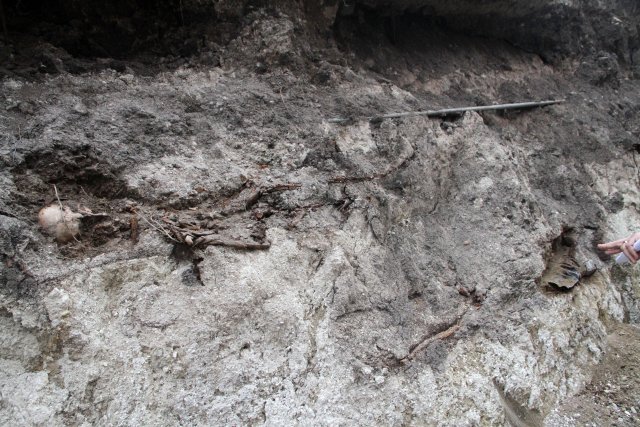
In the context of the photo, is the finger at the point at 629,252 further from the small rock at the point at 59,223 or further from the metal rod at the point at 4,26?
the metal rod at the point at 4,26

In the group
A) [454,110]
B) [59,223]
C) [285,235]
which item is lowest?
[59,223]

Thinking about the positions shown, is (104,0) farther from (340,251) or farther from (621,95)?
(621,95)

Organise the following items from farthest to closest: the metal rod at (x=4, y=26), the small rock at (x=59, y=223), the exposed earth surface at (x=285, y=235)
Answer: the metal rod at (x=4, y=26) → the small rock at (x=59, y=223) → the exposed earth surface at (x=285, y=235)

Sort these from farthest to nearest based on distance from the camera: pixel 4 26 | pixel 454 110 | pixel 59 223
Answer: pixel 454 110 → pixel 4 26 → pixel 59 223

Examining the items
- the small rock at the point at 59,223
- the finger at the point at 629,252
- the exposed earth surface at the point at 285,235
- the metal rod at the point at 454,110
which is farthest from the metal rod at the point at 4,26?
the finger at the point at 629,252

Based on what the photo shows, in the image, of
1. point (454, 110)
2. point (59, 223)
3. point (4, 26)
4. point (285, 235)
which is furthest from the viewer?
point (454, 110)

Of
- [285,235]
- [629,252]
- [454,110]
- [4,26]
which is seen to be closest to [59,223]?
[285,235]

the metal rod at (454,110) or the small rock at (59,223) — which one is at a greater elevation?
the metal rod at (454,110)

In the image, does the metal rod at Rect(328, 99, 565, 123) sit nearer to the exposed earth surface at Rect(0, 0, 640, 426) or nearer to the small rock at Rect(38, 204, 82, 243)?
the exposed earth surface at Rect(0, 0, 640, 426)

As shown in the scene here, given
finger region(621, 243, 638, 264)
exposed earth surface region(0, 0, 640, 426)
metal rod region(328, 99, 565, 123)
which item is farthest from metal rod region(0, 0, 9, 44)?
finger region(621, 243, 638, 264)

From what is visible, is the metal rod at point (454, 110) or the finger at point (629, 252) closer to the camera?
the finger at point (629, 252)

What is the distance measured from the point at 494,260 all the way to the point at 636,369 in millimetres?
1113

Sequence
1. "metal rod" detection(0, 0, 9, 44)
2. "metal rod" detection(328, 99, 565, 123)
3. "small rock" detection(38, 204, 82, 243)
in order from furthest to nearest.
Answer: "metal rod" detection(328, 99, 565, 123) → "metal rod" detection(0, 0, 9, 44) → "small rock" detection(38, 204, 82, 243)

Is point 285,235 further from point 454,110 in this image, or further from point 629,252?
point 629,252
